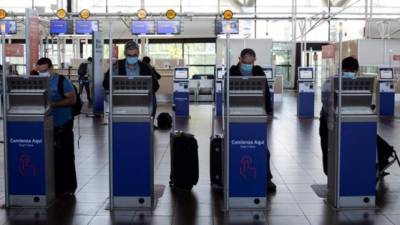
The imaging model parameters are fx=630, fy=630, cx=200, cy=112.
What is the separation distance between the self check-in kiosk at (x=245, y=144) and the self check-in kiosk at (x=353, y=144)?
25.2 inches

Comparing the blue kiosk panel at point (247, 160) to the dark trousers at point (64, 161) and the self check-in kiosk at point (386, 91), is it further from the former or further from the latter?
the self check-in kiosk at point (386, 91)

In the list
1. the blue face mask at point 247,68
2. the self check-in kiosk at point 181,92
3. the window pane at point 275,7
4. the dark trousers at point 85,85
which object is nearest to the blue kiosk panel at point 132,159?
the blue face mask at point 247,68

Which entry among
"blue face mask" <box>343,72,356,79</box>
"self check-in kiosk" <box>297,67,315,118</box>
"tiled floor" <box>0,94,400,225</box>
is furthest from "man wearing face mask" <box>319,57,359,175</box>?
"self check-in kiosk" <box>297,67,315,118</box>

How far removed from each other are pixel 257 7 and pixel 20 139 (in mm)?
22628

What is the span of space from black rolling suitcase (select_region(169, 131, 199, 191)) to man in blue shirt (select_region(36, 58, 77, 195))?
1.02m

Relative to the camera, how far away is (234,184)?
5.52m

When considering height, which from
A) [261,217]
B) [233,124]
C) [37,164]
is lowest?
[261,217]

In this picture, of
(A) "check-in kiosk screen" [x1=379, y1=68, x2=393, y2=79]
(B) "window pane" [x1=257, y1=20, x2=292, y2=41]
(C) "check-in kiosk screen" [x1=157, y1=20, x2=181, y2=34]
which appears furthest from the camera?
(B) "window pane" [x1=257, y1=20, x2=292, y2=41]

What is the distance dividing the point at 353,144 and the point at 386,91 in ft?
33.9

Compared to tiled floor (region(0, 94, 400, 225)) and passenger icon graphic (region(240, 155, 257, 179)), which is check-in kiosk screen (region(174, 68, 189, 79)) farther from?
passenger icon graphic (region(240, 155, 257, 179))

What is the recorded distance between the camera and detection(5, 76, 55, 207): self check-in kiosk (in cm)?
549

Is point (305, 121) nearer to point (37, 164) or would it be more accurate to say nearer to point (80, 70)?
point (80, 70)

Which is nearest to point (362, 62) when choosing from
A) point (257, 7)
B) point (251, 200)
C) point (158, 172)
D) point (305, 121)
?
point (257, 7)

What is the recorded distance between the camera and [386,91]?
50.1 ft
